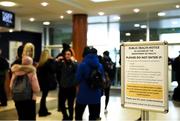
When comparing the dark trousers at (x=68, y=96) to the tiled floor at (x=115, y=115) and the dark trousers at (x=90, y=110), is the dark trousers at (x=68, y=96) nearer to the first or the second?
the tiled floor at (x=115, y=115)

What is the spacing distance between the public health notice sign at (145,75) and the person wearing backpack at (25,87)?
152 cm

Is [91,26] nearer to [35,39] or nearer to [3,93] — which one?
[35,39]

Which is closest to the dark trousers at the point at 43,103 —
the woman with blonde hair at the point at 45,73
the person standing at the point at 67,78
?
the woman with blonde hair at the point at 45,73

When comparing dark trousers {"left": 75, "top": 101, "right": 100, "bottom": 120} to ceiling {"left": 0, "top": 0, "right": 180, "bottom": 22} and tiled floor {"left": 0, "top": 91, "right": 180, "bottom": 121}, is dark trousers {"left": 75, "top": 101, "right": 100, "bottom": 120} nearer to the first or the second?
tiled floor {"left": 0, "top": 91, "right": 180, "bottom": 121}

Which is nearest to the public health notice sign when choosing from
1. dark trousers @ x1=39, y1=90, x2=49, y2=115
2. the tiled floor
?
the tiled floor

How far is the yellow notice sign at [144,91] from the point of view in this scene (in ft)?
9.04

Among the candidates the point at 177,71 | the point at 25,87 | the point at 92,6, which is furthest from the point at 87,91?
the point at 177,71

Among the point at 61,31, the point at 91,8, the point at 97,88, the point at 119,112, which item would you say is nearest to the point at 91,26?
the point at 61,31

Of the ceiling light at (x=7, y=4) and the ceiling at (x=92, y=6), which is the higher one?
the ceiling at (x=92, y=6)

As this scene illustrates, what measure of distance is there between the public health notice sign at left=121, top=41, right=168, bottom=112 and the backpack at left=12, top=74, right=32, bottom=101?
4.97 ft

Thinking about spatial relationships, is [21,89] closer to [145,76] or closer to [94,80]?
[94,80]

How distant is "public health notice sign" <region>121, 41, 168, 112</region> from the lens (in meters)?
2.74

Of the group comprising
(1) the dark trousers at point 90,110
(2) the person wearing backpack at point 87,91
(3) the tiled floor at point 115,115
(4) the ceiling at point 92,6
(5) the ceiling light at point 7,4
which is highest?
(4) the ceiling at point 92,6

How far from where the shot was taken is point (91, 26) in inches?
543
